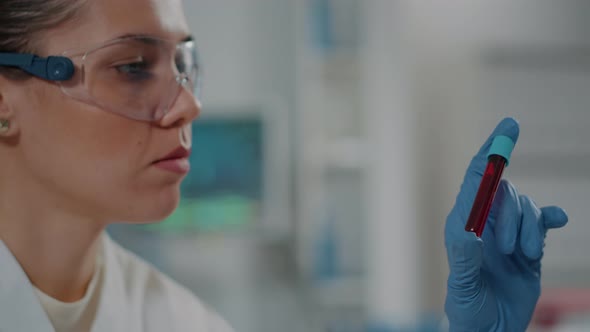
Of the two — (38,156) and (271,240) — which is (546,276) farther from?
(38,156)

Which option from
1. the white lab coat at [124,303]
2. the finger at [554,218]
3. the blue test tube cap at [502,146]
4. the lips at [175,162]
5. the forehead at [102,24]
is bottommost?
the white lab coat at [124,303]

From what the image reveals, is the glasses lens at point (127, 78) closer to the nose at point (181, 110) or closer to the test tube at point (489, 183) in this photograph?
the nose at point (181, 110)

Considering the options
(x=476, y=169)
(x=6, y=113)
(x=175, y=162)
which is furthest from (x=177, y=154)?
(x=476, y=169)

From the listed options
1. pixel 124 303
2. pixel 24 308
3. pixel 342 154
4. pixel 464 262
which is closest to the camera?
pixel 464 262

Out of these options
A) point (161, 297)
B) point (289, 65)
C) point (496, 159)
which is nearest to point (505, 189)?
point (496, 159)

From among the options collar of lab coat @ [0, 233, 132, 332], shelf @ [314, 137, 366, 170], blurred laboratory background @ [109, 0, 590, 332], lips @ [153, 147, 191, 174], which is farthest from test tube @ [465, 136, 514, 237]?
shelf @ [314, 137, 366, 170]

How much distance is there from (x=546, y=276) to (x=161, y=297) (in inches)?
109

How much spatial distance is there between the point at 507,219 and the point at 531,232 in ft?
0.10

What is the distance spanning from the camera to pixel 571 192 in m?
3.29

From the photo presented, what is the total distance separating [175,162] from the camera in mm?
905

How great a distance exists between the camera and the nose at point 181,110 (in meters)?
0.89

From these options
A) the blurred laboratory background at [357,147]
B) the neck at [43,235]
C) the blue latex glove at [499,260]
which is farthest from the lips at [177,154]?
the blurred laboratory background at [357,147]

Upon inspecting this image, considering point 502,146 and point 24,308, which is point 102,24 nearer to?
point 24,308

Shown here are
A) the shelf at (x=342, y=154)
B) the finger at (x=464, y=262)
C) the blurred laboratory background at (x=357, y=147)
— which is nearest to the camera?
the finger at (x=464, y=262)
